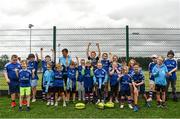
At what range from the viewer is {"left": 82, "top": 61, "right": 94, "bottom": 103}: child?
16.0 meters

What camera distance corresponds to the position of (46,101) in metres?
16.6

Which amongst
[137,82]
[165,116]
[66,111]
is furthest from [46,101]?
[165,116]

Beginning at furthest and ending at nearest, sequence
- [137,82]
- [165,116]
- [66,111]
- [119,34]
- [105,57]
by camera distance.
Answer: [119,34] < [105,57] < [137,82] < [66,111] < [165,116]

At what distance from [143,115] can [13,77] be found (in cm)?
539

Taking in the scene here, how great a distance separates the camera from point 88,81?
52.5ft

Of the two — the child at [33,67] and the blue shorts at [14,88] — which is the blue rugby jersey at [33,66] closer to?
the child at [33,67]

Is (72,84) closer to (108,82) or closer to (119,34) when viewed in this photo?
(108,82)

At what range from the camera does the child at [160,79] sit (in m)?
15.2

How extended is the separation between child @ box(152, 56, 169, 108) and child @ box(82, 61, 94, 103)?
8.07 ft

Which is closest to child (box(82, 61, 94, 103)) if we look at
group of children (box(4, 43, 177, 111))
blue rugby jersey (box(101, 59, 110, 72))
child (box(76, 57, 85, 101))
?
group of children (box(4, 43, 177, 111))

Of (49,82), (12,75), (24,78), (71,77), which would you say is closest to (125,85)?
(71,77)

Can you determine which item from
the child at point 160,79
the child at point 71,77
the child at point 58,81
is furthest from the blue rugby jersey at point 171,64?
the child at point 58,81

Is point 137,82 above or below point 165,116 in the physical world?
above

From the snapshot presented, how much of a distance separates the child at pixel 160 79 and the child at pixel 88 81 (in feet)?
8.07
